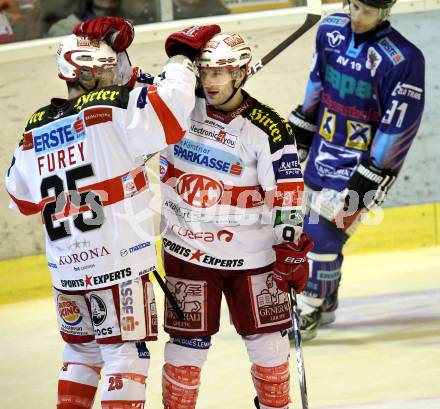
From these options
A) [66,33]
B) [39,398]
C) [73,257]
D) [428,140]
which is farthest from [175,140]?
[428,140]

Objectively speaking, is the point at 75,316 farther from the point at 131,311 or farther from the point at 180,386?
the point at 180,386

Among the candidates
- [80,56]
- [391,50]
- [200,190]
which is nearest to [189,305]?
[200,190]

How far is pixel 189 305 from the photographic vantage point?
3527 mm

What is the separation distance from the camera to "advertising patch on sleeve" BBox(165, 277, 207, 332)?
3514 mm

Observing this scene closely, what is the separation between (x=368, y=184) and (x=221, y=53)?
1.40 meters

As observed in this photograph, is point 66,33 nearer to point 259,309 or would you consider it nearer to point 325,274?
point 325,274

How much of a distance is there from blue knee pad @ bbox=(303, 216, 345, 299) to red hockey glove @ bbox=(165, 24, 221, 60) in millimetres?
1523

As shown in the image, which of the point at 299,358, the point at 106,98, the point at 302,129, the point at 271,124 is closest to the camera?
the point at 106,98

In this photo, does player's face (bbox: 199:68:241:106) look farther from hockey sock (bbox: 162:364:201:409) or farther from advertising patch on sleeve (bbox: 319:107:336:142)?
advertising patch on sleeve (bbox: 319:107:336:142)

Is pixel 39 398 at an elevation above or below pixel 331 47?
below

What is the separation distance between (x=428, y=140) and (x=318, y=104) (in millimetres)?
1552

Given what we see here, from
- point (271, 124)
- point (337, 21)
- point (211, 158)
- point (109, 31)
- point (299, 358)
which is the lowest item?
point (299, 358)

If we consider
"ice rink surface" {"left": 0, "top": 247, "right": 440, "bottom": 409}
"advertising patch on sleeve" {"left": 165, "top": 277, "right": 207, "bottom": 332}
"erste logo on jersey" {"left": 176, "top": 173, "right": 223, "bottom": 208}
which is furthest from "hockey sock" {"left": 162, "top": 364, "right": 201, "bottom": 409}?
"ice rink surface" {"left": 0, "top": 247, "right": 440, "bottom": 409}

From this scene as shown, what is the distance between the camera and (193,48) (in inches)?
134
